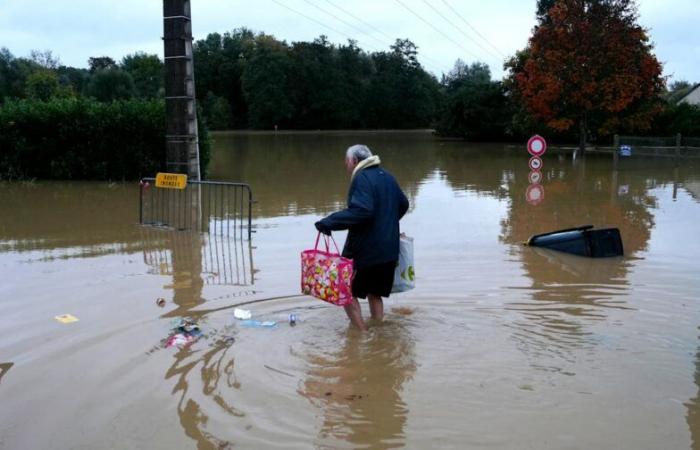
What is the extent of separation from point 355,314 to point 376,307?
304 mm

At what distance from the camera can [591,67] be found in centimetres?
2956

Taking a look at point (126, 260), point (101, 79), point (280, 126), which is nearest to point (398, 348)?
point (126, 260)

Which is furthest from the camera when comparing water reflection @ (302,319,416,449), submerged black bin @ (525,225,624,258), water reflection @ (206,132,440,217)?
water reflection @ (206,132,440,217)

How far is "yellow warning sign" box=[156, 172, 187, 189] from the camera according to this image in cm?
1103

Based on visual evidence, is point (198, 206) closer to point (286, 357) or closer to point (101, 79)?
point (286, 357)

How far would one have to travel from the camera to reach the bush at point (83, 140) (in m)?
18.6

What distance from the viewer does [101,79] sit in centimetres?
6450

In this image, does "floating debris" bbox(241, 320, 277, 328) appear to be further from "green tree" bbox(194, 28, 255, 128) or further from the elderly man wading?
"green tree" bbox(194, 28, 255, 128)

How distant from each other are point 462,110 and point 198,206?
40714 mm

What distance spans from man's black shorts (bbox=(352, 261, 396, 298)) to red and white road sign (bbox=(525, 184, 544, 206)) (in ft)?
33.0

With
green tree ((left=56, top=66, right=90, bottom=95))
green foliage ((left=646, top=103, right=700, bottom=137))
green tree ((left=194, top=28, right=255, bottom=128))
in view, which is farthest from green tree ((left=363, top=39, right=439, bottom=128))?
green foliage ((left=646, top=103, right=700, bottom=137))

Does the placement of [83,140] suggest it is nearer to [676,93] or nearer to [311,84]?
[676,93]

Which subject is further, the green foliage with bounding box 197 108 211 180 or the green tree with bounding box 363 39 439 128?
the green tree with bounding box 363 39 439 128

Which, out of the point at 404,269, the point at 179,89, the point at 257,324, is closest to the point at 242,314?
the point at 257,324
